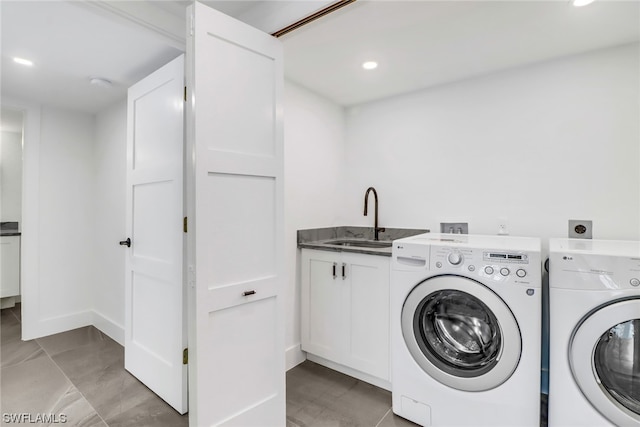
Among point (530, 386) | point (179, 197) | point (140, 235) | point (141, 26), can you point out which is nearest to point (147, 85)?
point (141, 26)

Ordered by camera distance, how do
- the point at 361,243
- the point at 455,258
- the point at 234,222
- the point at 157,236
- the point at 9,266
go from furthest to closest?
the point at 9,266, the point at 361,243, the point at 157,236, the point at 455,258, the point at 234,222

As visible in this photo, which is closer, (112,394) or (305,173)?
(112,394)

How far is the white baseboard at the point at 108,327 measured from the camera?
2.72 meters

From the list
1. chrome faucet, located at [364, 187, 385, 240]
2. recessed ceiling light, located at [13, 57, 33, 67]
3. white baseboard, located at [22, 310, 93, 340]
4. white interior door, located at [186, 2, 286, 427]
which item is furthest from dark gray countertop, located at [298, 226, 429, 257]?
white baseboard, located at [22, 310, 93, 340]

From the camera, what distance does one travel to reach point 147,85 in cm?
199

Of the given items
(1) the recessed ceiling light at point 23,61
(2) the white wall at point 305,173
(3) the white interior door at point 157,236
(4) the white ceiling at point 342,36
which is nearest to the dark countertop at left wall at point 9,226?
(4) the white ceiling at point 342,36

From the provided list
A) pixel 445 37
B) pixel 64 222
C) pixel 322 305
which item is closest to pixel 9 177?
pixel 64 222

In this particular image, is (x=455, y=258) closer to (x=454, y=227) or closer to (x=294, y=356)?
(x=454, y=227)

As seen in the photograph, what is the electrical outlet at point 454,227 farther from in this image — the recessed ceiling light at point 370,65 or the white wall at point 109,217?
the white wall at point 109,217

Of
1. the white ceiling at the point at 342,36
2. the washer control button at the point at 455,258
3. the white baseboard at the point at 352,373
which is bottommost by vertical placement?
the white baseboard at the point at 352,373

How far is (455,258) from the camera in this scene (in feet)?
5.24

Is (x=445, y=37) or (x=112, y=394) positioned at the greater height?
(x=445, y=37)

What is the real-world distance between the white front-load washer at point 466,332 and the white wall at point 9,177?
15.7 ft

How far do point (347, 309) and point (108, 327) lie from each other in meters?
2.32
